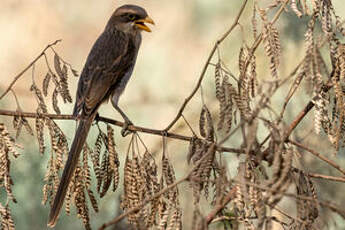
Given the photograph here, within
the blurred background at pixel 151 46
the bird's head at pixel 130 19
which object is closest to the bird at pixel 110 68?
the bird's head at pixel 130 19

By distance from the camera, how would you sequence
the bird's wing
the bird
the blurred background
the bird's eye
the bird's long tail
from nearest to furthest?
the bird's long tail, the bird, the bird's wing, the bird's eye, the blurred background

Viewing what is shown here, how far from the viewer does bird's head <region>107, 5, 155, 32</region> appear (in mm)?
5180

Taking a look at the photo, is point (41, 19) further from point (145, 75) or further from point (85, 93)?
point (85, 93)

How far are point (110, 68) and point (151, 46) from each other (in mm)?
1933

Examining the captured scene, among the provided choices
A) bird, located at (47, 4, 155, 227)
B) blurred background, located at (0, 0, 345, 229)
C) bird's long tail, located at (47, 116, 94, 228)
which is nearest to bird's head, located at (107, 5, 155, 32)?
bird, located at (47, 4, 155, 227)

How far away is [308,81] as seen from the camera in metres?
2.17

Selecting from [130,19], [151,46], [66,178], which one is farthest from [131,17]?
[66,178]

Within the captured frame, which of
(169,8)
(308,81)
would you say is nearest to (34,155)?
(169,8)

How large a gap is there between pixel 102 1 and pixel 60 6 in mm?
433

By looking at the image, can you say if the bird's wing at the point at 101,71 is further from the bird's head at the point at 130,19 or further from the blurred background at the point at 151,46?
the blurred background at the point at 151,46

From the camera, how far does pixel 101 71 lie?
4.77 m

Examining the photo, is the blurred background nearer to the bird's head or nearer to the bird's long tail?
the bird's head

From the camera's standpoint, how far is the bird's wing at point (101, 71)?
14.7 ft

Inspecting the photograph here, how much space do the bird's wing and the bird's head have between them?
0.29 ft
